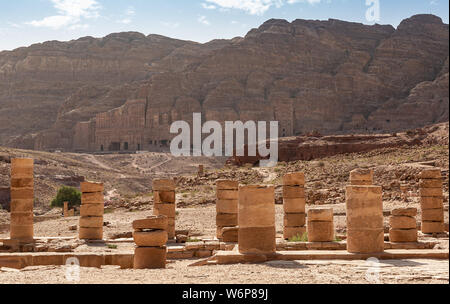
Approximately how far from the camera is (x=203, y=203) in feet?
107

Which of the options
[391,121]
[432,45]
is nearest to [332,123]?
[391,121]

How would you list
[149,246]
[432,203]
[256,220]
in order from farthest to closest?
[432,203]
[149,246]
[256,220]

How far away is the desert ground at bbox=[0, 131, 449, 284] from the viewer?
31.4 feet

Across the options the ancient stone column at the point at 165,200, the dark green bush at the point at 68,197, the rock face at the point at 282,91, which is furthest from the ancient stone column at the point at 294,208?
the rock face at the point at 282,91

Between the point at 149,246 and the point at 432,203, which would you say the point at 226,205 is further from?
the point at 149,246

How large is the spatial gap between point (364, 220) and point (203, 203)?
20.9 meters

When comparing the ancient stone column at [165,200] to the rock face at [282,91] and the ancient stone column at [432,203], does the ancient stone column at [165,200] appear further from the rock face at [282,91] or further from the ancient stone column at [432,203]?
the rock face at [282,91]

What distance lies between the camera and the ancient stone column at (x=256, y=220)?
12062mm

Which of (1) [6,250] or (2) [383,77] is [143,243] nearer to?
(1) [6,250]

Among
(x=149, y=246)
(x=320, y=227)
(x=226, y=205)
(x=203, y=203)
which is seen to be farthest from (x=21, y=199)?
(x=203, y=203)

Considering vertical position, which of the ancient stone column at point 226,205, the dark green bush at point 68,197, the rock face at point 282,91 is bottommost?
the dark green bush at point 68,197

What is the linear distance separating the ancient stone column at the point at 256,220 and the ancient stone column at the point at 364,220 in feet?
5.23

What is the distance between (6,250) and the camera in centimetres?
1844
